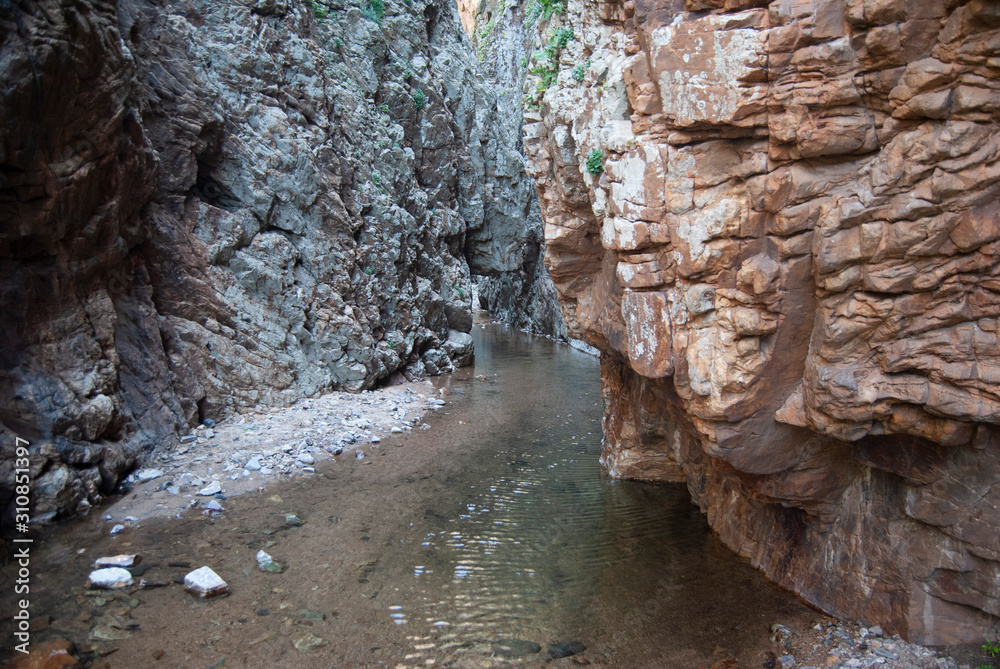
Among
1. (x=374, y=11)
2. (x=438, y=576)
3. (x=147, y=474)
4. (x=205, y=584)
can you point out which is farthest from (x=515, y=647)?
(x=374, y=11)

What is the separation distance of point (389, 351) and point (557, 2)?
35.1 feet

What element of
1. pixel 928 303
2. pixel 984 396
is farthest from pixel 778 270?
pixel 984 396

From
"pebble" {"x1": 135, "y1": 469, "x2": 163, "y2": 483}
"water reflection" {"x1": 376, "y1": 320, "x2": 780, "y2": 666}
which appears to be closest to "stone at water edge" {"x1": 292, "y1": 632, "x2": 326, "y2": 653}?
"water reflection" {"x1": 376, "y1": 320, "x2": 780, "y2": 666}

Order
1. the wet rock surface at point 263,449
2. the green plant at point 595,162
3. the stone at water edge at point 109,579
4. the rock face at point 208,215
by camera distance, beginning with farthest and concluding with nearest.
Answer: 1. the wet rock surface at point 263,449
2. the rock face at point 208,215
3. the green plant at point 595,162
4. the stone at water edge at point 109,579

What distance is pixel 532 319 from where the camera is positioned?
32.1m

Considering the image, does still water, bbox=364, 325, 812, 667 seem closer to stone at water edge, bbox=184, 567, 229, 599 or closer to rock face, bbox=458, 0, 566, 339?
stone at water edge, bbox=184, 567, 229, 599

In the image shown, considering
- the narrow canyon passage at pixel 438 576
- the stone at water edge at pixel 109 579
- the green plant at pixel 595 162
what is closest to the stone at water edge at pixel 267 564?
the narrow canyon passage at pixel 438 576

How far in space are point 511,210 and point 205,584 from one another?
73.3ft

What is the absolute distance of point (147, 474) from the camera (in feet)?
30.4

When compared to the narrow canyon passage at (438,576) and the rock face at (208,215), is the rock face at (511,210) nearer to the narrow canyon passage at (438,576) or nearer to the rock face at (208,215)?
the rock face at (208,215)

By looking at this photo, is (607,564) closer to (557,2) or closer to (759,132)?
(759,132)

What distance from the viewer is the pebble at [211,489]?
9.02 meters

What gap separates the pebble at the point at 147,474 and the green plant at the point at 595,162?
8.23 meters

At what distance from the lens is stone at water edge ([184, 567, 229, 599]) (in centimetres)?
654
